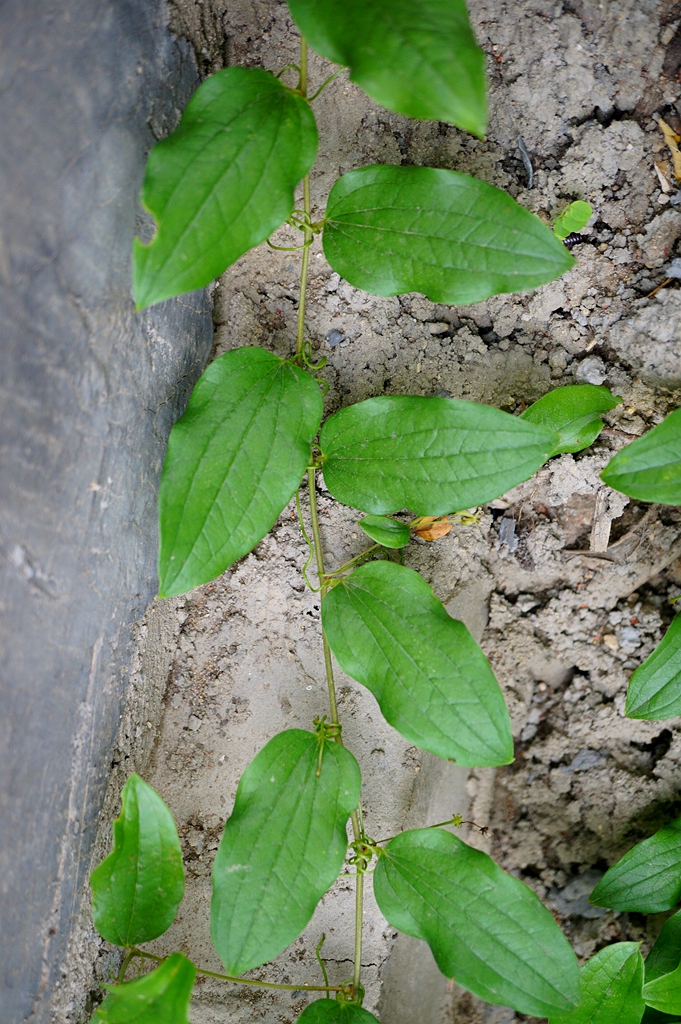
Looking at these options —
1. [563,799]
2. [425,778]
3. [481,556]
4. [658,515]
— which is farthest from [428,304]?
[563,799]

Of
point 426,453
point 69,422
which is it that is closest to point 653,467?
point 426,453

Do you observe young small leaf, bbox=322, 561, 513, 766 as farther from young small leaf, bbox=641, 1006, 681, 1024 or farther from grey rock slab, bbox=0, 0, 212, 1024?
A: young small leaf, bbox=641, 1006, 681, 1024

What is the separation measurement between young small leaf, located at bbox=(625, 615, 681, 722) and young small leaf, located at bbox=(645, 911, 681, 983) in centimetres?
41

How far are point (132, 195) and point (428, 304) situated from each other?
597 mm

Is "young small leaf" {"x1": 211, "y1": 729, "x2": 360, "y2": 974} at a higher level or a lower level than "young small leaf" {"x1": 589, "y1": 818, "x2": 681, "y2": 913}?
higher

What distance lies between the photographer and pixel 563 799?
158cm

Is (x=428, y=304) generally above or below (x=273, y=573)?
above

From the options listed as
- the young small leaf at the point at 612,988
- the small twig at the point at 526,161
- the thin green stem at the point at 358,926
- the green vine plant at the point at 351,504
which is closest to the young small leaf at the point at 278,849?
the green vine plant at the point at 351,504

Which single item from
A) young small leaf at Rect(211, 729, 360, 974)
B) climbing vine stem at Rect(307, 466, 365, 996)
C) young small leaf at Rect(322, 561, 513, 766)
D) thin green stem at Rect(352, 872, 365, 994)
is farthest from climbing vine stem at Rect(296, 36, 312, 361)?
thin green stem at Rect(352, 872, 365, 994)

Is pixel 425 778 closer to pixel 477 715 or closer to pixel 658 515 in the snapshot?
pixel 477 715

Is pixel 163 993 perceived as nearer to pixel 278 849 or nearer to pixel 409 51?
pixel 278 849

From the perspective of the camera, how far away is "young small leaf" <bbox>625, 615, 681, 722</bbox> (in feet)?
4.14

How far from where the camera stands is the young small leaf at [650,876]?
4.44 feet

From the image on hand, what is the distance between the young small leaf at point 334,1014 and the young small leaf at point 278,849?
0.74ft
